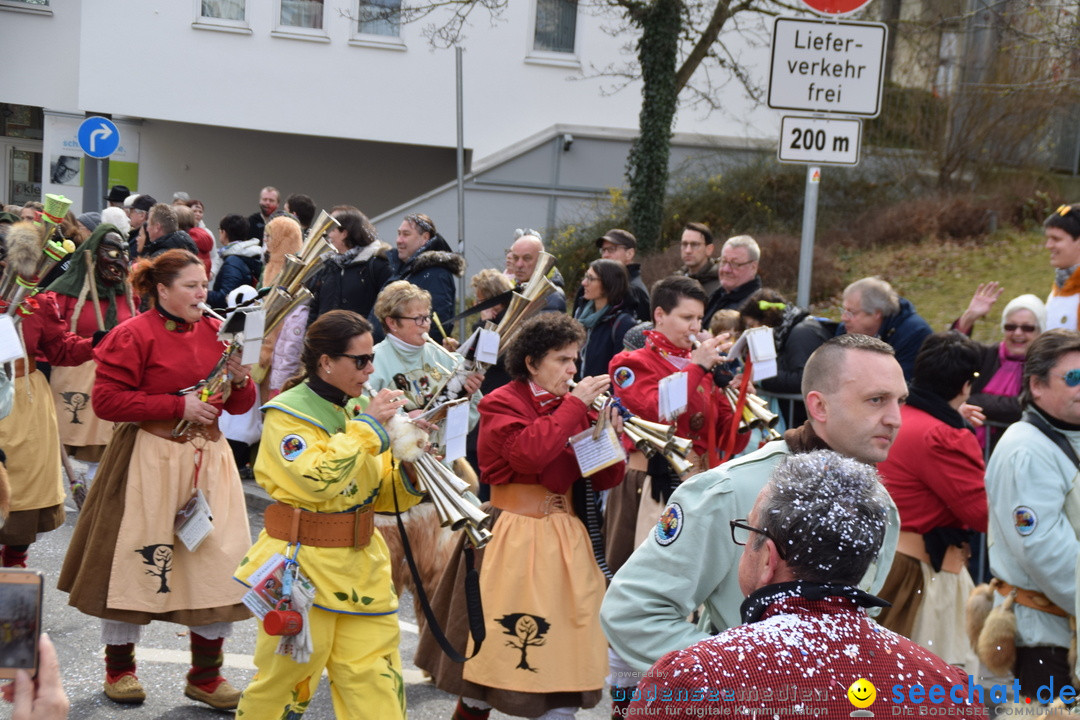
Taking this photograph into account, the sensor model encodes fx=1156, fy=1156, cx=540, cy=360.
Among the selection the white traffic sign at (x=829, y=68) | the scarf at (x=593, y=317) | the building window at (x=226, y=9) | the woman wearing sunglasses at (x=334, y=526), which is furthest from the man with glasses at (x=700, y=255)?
the building window at (x=226, y=9)

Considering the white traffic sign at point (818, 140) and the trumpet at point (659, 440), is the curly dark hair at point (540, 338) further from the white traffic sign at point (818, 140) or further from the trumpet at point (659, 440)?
the white traffic sign at point (818, 140)

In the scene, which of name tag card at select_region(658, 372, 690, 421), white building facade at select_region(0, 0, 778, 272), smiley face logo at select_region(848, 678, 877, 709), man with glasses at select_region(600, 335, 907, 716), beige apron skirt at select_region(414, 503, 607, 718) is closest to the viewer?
smiley face logo at select_region(848, 678, 877, 709)

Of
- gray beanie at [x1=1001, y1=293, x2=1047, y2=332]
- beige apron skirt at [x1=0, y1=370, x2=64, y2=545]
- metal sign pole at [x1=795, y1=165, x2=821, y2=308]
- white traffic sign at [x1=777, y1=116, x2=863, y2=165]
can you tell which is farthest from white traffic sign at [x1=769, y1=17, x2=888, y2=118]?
beige apron skirt at [x1=0, y1=370, x2=64, y2=545]

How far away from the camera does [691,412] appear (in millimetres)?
5770

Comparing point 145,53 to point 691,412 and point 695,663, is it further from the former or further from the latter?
point 695,663

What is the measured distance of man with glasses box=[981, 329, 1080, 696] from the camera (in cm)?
417

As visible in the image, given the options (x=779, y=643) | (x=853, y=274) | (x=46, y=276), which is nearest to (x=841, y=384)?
A: (x=779, y=643)

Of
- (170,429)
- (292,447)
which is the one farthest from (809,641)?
(170,429)

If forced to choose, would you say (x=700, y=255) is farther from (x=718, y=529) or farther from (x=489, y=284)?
(x=718, y=529)

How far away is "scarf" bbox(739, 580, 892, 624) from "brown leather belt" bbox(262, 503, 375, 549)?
94.8 inches

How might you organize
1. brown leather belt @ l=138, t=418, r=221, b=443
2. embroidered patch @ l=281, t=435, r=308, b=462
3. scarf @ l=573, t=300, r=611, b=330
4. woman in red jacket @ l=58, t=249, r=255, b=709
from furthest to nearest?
scarf @ l=573, t=300, r=611, b=330
brown leather belt @ l=138, t=418, r=221, b=443
woman in red jacket @ l=58, t=249, r=255, b=709
embroidered patch @ l=281, t=435, r=308, b=462

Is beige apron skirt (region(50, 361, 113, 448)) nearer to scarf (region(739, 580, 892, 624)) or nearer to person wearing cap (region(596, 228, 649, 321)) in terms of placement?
person wearing cap (region(596, 228, 649, 321))

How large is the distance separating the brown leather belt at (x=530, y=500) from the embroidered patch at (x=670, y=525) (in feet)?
6.13

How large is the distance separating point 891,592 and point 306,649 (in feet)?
7.74
